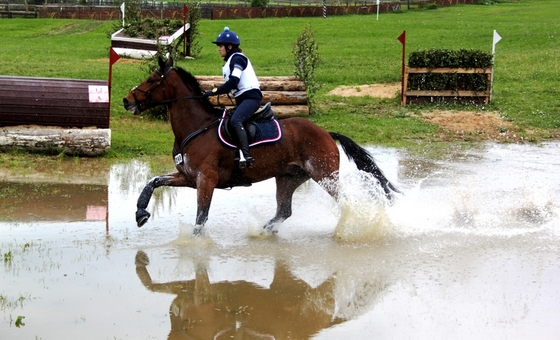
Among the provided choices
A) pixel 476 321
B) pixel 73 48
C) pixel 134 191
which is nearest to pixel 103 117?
pixel 134 191

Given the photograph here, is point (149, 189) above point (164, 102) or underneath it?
underneath

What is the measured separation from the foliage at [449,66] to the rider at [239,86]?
11.7 meters

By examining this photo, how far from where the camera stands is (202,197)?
988cm

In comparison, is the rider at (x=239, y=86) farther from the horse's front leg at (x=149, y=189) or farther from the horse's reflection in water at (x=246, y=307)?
the horse's reflection in water at (x=246, y=307)

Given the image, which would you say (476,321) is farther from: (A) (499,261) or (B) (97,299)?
(B) (97,299)

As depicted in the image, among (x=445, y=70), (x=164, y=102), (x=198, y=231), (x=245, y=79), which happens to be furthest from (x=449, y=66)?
(x=198, y=231)

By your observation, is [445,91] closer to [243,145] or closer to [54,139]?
[54,139]

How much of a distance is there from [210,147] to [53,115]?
19.7 feet

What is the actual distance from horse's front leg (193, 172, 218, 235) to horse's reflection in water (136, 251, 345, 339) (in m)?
0.97

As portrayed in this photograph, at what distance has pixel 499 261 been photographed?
9328 millimetres

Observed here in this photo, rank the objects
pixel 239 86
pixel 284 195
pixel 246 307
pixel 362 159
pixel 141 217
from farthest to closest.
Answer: pixel 362 159 < pixel 284 195 < pixel 239 86 < pixel 141 217 < pixel 246 307

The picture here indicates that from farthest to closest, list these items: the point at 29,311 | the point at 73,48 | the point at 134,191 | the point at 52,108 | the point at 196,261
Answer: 1. the point at 73,48
2. the point at 52,108
3. the point at 134,191
4. the point at 196,261
5. the point at 29,311

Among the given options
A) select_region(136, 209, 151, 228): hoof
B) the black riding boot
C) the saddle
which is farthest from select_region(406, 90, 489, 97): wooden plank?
select_region(136, 209, 151, 228): hoof

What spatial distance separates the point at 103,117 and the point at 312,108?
258 inches
